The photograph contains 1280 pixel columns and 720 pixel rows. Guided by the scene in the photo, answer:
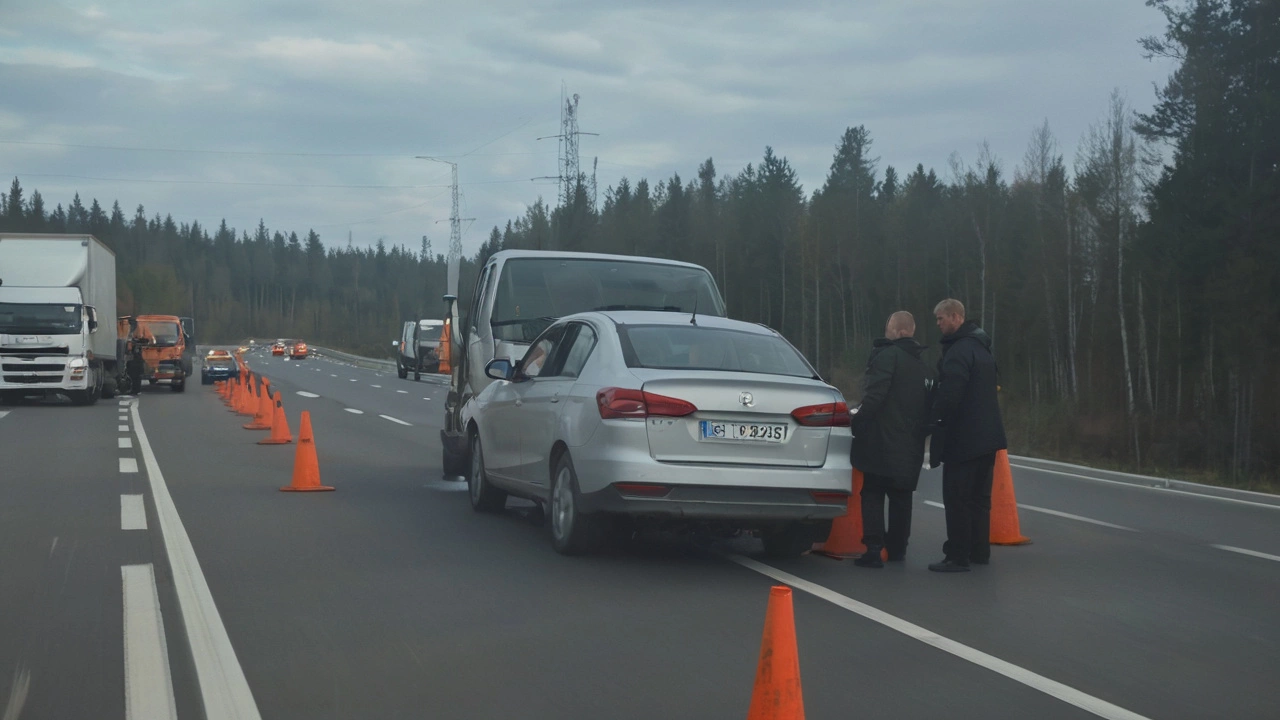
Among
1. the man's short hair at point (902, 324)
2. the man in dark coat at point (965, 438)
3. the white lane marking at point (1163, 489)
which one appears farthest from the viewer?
the white lane marking at point (1163, 489)

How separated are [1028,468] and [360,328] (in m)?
163

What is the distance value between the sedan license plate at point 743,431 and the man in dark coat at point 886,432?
2.40 feet

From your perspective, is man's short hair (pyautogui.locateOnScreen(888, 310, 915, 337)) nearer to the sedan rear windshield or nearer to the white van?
the sedan rear windshield

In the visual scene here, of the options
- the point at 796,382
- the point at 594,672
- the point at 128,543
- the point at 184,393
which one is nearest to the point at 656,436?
the point at 796,382

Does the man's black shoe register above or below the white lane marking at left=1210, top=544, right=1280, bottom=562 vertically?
above

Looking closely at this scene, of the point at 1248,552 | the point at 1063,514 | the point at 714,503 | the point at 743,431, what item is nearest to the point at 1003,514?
the point at 1248,552

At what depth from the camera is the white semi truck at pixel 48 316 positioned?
2850cm

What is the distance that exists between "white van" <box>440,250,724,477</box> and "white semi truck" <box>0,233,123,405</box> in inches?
751

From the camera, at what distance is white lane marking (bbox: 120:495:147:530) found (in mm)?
9977

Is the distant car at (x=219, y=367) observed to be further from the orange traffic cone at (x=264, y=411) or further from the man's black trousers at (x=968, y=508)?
the man's black trousers at (x=968, y=508)

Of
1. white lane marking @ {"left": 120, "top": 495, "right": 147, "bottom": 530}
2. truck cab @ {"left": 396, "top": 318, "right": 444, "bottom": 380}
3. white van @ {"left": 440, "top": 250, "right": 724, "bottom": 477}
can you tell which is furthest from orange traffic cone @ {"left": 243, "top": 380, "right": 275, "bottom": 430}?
truck cab @ {"left": 396, "top": 318, "right": 444, "bottom": 380}

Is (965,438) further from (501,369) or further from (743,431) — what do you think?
(501,369)

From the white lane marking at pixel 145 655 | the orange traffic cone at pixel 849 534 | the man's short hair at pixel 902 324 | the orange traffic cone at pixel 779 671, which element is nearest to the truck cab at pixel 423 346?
the orange traffic cone at pixel 849 534

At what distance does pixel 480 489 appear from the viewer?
1088cm
